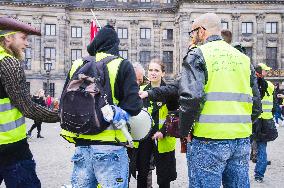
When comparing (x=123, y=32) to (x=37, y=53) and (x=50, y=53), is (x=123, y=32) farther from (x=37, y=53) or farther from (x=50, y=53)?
(x=37, y=53)

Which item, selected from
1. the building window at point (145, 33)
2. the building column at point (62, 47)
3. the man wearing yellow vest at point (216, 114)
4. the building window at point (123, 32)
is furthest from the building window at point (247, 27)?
the man wearing yellow vest at point (216, 114)

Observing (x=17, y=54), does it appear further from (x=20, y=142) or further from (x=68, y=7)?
(x=68, y=7)

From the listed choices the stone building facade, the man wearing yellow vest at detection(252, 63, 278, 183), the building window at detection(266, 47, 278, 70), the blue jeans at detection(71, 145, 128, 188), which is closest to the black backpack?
the blue jeans at detection(71, 145, 128, 188)

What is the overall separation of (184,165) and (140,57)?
3821 cm

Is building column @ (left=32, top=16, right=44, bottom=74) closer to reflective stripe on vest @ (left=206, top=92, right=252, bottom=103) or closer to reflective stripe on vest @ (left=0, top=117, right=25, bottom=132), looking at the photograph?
reflective stripe on vest @ (left=0, top=117, right=25, bottom=132)

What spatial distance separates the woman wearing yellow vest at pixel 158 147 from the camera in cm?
566

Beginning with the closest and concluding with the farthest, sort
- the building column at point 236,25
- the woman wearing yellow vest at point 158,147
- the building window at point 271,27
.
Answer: the woman wearing yellow vest at point 158,147 → the building column at point 236,25 → the building window at point 271,27

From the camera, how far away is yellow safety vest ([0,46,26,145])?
11.8ft

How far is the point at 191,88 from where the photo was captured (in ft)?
12.3

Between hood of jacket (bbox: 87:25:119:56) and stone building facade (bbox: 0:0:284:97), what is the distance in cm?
4027

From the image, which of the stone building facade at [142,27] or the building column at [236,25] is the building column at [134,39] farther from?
the building column at [236,25]

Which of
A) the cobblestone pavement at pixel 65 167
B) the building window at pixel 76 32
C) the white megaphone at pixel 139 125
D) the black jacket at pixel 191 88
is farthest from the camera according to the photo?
the building window at pixel 76 32

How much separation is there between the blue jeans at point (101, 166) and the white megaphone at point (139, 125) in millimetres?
418

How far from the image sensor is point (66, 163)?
10.2 m
